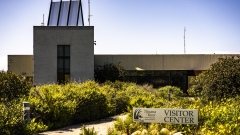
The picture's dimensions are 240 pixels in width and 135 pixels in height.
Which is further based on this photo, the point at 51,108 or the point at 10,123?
the point at 51,108

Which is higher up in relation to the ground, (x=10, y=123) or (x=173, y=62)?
(x=173, y=62)

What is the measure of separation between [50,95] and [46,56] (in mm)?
17034

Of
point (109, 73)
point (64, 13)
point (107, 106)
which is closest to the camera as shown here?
point (107, 106)

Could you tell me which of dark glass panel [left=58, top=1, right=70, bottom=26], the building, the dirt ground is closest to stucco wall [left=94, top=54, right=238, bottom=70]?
the building

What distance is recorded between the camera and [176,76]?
3684cm

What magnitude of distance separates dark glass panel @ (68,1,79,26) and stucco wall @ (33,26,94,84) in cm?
98

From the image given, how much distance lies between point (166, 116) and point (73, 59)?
21.1 meters

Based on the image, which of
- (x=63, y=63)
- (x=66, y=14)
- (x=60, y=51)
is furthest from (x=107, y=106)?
(x=66, y=14)

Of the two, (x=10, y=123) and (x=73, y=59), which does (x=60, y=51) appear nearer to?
(x=73, y=59)

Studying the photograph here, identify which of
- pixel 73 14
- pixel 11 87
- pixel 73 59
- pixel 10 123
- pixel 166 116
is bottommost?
pixel 10 123

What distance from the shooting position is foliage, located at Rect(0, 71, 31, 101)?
16.5m

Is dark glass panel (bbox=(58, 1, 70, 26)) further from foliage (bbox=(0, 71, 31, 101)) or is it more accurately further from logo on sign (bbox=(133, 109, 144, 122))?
logo on sign (bbox=(133, 109, 144, 122))

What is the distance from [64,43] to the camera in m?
31.7

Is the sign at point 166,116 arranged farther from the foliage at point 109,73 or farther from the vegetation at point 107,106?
the foliage at point 109,73
